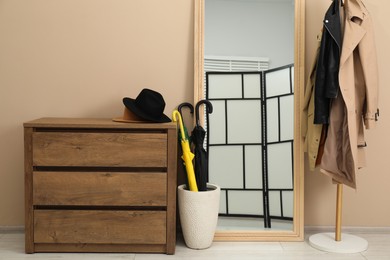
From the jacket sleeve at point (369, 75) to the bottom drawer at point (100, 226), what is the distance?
132 centimetres

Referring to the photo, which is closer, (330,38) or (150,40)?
(330,38)

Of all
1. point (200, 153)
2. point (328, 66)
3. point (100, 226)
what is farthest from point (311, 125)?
point (100, 226)

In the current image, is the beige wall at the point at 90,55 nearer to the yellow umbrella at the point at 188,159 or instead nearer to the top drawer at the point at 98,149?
the yellow umbrella at the point at 188,159

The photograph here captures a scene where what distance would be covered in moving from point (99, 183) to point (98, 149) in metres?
0.19

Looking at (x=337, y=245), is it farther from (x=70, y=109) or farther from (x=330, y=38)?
(x=70, y=109)

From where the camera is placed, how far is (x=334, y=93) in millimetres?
2895

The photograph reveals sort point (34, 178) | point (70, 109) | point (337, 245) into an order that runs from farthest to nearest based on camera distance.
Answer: point (70, 109) < point (337, 245) < point (34, 178)

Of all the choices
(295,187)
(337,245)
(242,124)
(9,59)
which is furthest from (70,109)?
(337,245)

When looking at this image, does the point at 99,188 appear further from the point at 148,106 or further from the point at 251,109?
the point at 251,109

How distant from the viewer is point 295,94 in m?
3.22

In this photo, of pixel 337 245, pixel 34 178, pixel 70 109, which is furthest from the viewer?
pixel 70 109

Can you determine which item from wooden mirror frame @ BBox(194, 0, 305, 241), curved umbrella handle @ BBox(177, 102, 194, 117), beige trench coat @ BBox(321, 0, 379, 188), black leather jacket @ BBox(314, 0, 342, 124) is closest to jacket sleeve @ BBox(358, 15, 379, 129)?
beige trench coat @ BBox(321, 0, 379, 188)

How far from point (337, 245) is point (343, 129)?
71 cm

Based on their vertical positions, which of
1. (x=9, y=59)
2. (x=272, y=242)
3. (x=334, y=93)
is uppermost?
(x=9, y=59)
